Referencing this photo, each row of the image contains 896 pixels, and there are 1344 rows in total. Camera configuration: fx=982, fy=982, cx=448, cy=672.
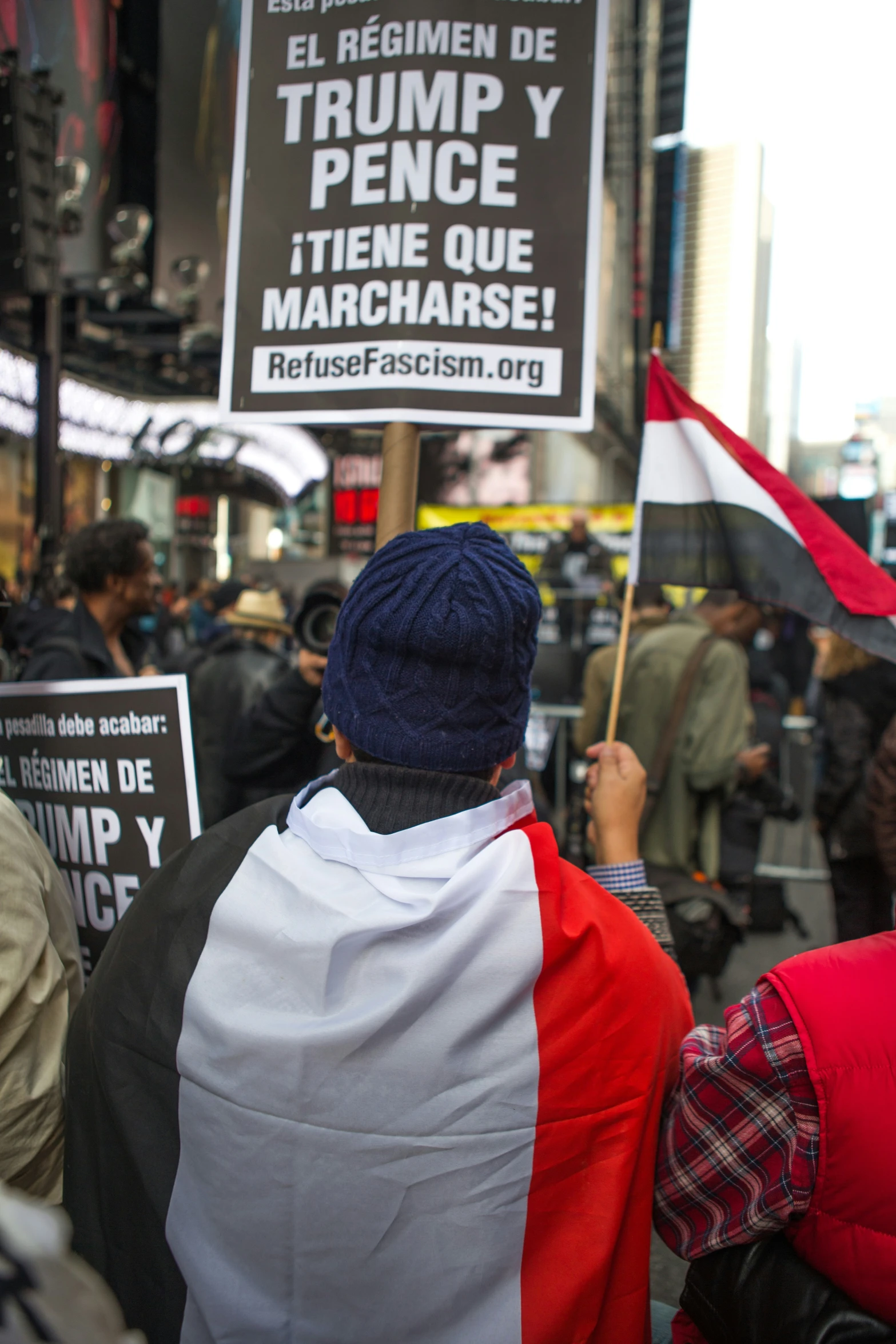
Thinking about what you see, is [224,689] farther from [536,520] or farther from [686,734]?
[536,520]

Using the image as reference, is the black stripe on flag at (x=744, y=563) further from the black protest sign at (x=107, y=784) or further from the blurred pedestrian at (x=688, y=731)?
the blurred pedestrian at (x=688, y=731)

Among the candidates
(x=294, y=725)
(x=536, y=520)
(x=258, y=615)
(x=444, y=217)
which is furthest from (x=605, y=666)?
(x=536, y=520)

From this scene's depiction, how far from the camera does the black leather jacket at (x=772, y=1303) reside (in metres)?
1.29

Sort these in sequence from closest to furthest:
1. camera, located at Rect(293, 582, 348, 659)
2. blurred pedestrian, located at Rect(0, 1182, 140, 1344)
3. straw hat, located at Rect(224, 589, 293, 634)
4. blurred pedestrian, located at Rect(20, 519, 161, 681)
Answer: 1. blurred pedestrian, located at Rect(0, 1182, 140, 1344)
2. camera, located at Rect(293, 582, 348, 659)
3. blurred pedestrian, located at Rect(20, 519, 161, 681)
4. straw hat, located at Rect(224, 589, 293, 634)

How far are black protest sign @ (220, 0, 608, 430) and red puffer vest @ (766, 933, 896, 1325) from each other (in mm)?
1356

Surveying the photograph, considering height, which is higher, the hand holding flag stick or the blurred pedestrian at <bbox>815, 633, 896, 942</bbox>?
the hand holding flag stick

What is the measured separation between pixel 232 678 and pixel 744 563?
100 inches

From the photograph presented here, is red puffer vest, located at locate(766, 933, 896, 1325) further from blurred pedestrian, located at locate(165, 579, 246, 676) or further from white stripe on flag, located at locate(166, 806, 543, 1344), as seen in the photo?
blurred pedestrian, located at locate(165, 579, 246, 676)

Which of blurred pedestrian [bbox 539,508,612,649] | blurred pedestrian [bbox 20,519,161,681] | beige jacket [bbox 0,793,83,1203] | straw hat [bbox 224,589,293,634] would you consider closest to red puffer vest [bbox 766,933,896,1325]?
beige jacket [bbox 0,793,83,1203]

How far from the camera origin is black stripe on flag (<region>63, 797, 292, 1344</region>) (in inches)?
50.7

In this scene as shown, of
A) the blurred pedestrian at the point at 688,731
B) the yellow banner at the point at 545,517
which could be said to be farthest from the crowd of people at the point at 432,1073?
the yellow banner at the point at 545,517

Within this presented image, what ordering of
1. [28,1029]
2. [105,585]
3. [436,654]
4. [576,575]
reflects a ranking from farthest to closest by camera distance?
[576,575]
[105,585]
[28,1029]
[436,654]

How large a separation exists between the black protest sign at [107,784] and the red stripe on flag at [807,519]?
4.65 feet

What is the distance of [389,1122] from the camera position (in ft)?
3.87
